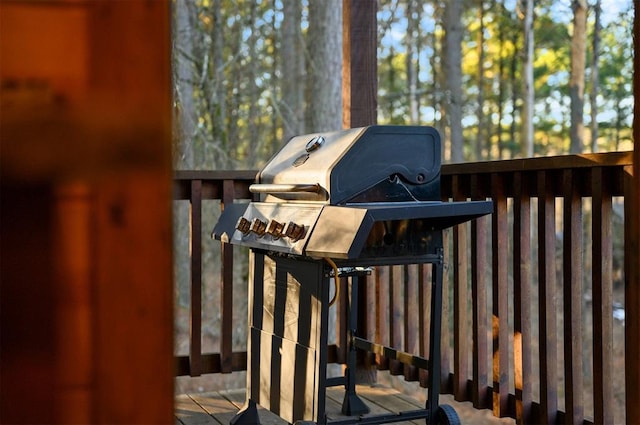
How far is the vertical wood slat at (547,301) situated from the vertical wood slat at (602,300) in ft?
0.85

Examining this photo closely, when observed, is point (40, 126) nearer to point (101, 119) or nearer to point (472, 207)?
point (101, 119)

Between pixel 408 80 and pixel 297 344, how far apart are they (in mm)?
14154

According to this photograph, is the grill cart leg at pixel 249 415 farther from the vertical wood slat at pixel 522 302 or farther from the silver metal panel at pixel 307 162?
the vertical wood slat at pixel 522 302

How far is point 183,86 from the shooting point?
934cm

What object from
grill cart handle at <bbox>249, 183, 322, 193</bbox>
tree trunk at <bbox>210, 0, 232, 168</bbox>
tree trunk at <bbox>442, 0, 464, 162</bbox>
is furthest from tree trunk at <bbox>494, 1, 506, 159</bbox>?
grill cart handle at <bbox>249, 183, 322, 193</bbox>

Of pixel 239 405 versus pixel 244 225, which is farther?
pixel 239 405

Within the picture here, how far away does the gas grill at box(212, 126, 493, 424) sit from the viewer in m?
2.72

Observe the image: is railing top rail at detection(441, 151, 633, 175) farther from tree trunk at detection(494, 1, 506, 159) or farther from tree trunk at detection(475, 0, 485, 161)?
tree trunk at detection(494, 1, 506, 159)

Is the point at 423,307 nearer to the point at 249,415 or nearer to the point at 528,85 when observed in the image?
the point at 249,415

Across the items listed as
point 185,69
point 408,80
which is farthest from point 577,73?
point 185,69

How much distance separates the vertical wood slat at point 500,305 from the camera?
3.36 m

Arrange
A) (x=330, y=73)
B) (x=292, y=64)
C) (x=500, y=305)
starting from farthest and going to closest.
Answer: (x=292, y=64) → (x=330, y=73) → (x=500, y=305)

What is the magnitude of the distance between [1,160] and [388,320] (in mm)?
3649

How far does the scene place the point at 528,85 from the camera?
47.9ft
